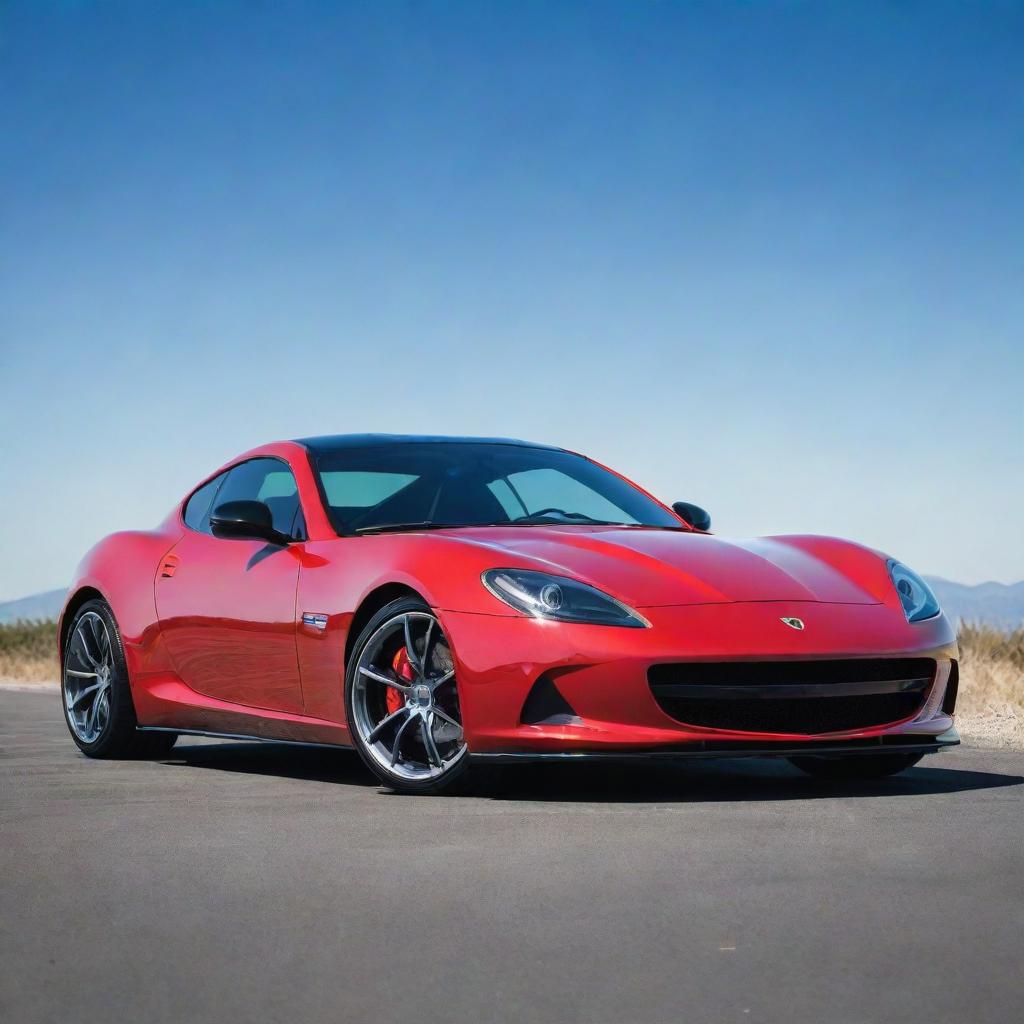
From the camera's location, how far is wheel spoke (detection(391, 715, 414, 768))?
6129 mm

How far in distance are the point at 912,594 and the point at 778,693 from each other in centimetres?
106

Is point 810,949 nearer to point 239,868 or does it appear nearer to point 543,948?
point 543,948

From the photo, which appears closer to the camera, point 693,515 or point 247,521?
point 247,521

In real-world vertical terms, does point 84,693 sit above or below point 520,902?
below

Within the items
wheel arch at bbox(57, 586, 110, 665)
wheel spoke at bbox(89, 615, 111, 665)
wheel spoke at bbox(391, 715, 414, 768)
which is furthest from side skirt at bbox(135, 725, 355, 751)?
wheel arch at bbox(57, 586, 110, 665)

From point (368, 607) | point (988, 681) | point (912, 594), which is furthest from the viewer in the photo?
point (988, 681)

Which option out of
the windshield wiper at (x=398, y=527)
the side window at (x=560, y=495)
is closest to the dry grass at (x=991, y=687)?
the side window at (x=560, y=495)

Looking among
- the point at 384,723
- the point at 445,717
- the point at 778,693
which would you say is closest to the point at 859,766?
the point at 778,693

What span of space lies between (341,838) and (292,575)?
2010 mm

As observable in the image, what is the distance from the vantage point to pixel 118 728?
26.6ft

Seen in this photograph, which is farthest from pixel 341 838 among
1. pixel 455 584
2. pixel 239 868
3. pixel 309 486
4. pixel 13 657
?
pixel 13 657

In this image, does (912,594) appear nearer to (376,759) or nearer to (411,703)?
(411,703)

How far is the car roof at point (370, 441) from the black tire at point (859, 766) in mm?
2079

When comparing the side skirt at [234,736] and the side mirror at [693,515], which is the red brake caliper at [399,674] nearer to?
the side skirt at [234,736]
